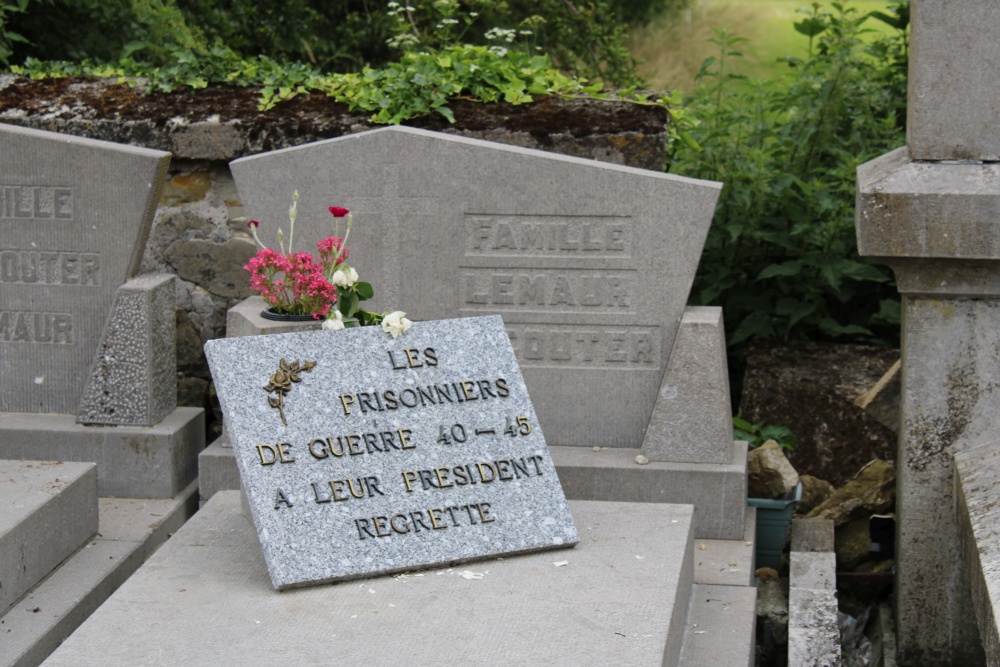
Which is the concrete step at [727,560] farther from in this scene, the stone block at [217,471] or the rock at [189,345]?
the rock at [189,345]

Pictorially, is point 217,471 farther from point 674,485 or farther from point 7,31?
point 7,31

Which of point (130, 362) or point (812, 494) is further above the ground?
point (130, 362)

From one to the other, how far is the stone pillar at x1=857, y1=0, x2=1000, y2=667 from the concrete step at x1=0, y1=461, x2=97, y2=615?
8.51 feet

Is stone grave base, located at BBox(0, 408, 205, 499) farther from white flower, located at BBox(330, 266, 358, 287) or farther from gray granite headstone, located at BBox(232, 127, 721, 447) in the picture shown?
white flower, located at BBox(330, 266, 358, 287)

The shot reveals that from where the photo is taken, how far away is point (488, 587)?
332 cm

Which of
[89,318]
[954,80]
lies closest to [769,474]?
[954,80]

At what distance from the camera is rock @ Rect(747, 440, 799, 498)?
458cm

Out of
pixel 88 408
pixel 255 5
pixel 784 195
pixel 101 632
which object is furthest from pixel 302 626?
pixel 255 5

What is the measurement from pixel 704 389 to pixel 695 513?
0.44 m

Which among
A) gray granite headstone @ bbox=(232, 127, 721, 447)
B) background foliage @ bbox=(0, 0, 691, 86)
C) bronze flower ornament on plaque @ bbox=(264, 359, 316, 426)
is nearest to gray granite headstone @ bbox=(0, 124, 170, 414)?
gray granite headstone @ bbox=(232, 127, 721, 447)

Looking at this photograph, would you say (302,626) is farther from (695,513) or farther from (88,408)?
(88,408)

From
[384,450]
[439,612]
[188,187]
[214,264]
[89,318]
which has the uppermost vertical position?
[188,187]

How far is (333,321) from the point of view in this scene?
3723 mm

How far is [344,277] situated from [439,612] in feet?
3.92
